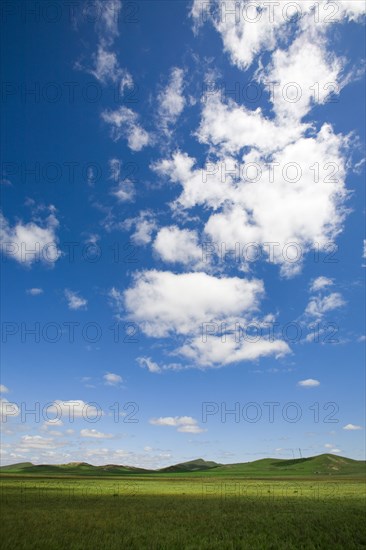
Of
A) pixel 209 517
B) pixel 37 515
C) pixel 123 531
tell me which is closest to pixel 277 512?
pixel 209 517

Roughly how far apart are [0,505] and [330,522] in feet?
89.0

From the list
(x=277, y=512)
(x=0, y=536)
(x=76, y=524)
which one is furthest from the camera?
(x=277, y=512)

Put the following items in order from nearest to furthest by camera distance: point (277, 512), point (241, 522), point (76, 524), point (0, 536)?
point (0, 536) < point (76, 524) < point (241, 522) < point (277, 512)

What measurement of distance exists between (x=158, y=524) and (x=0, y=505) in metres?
17.4

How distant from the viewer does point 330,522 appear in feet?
80.0

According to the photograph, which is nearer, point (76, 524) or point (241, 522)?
point (76, 524)

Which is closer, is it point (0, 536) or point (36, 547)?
point (36, 547)

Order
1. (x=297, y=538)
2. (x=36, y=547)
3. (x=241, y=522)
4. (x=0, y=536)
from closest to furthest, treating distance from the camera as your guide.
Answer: (x=36, y=547), (x=0, y=536), (x=297, y=538), (x=241, y=522)

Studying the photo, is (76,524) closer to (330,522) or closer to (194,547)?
(194,547)

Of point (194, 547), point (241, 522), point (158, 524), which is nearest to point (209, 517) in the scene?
point (241, 522)

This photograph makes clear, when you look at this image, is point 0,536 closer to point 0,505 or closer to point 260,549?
point 260,549

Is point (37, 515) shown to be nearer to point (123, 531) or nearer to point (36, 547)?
point (123, 531)

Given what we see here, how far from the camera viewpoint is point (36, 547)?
16.5 meters

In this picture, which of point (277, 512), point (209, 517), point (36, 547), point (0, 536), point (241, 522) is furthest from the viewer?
point (277, 512)
